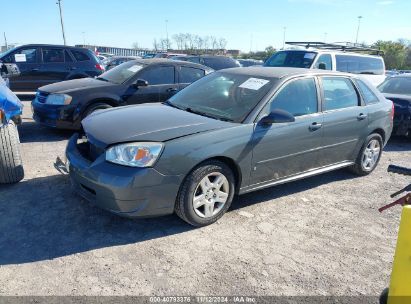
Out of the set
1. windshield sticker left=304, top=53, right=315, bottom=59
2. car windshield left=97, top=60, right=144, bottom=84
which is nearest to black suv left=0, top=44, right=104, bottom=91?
car windshield left=97, top=60, right=144, bottom=84

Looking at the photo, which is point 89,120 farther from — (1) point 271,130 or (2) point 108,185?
(1) point 271,130

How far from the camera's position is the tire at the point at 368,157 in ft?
16.7

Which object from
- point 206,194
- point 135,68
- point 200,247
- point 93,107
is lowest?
point 200,247

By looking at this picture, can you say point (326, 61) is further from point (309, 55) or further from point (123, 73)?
point (123, 73)

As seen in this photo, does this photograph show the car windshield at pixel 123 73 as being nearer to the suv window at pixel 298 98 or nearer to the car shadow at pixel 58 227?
the car shadow at pixel 58 227

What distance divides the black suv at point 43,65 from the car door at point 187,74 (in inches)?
168

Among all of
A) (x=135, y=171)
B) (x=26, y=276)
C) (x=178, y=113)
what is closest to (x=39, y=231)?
(x=26, y=276)

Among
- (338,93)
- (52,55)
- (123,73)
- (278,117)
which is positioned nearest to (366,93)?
(338,93)

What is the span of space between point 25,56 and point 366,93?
30.0 feet

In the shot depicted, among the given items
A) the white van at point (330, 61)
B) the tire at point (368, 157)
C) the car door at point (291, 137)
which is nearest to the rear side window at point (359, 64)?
the white van at point (330, 61)

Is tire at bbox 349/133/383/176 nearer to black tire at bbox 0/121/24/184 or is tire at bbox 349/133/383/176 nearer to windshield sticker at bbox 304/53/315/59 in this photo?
black tire at bbox 0/121/24/184

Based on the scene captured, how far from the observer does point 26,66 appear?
10047 millimetres

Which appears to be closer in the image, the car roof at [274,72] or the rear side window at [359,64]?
the car roof at [274,72]

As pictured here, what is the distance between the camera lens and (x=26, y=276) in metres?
2.71
